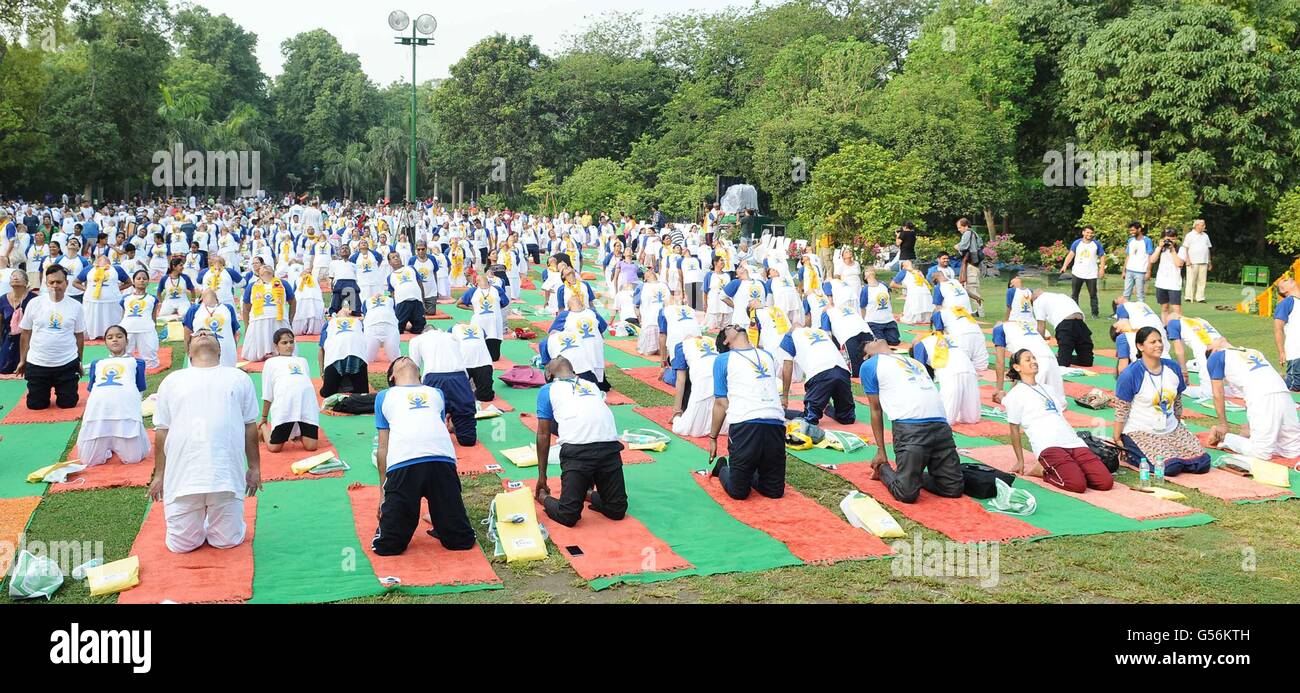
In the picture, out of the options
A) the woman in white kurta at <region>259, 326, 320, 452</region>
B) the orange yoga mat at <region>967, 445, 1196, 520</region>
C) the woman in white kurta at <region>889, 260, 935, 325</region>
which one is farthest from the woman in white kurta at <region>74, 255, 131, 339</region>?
the orange yoga mat at <region>967, 445, 1196, 520</region>

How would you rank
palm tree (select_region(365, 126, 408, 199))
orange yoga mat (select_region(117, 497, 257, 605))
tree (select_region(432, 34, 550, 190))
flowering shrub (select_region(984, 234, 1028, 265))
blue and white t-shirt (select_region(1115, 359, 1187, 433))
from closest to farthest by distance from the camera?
orange yoga mat (select_region(117, 497, 257, 605)), blue and white t-shirt (select_region(1115, 359, 1187, 433)), flowering shrub (select_region(984, 234, 1028, 265)), tree (select_region(432, 34, 550, 190)), palm tree (select_region(365, 126, 408, 199))

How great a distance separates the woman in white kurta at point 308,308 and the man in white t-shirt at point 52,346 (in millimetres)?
4968

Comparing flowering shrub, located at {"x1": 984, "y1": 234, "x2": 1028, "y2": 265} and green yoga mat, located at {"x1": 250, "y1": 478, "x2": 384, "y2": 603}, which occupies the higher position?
flowering shrub, located at {"x1": 984, "y1": 234, "x2": 1028, "y2": 265}

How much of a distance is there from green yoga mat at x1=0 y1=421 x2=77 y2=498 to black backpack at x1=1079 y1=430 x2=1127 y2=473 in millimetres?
8951

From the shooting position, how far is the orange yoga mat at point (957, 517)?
754cm

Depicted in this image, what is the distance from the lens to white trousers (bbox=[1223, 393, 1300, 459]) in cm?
928

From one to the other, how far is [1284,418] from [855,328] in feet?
15.7

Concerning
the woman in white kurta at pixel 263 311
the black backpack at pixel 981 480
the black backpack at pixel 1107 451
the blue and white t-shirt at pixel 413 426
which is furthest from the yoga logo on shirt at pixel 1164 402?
the woman in white kurta at pixel 263 311

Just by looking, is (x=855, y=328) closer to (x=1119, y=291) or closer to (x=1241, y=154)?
(x=1119, y=291)

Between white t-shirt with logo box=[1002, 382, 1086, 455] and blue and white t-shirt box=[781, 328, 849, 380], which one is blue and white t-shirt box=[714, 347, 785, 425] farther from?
blue and white t-shirt box=[781, 328, 849, 380]

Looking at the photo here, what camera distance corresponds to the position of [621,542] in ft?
23.9

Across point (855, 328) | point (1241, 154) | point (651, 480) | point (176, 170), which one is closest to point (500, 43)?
point (176, 170)

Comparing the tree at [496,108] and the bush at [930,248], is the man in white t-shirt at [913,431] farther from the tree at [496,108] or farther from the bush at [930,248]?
the tree at [496,108]

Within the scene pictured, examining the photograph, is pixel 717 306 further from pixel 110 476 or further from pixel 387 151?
pixel 387 151
